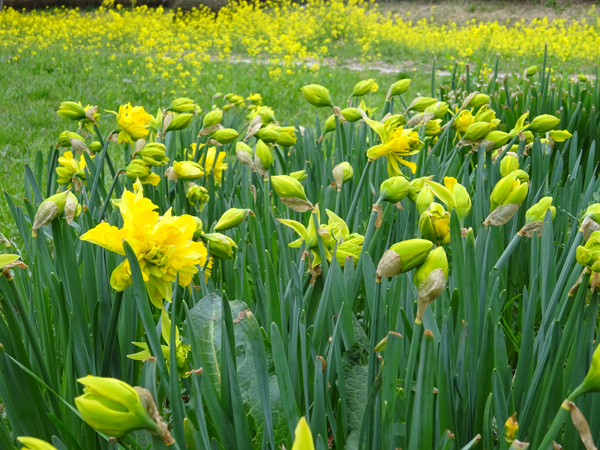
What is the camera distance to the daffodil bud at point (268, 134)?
1.13m

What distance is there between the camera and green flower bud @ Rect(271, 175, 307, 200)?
0.78 m

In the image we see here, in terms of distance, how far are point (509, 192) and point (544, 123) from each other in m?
0.73

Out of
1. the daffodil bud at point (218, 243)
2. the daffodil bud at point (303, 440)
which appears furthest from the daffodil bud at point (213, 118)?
the daffodil bud at point (303, 440)

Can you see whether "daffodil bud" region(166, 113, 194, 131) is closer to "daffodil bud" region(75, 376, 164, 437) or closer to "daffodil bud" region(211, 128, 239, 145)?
"daffodil bud" region(211, 128, 239, 145)

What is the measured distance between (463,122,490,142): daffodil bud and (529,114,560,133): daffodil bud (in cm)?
31

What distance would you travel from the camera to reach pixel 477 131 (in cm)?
110

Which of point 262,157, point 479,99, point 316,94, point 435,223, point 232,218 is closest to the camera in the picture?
point 435,223

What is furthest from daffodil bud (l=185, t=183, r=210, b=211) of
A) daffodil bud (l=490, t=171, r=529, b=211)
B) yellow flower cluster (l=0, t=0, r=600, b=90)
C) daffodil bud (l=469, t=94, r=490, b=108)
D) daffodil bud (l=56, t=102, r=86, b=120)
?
yellow flower cluster (l=0, t=0, r=600, b=90)

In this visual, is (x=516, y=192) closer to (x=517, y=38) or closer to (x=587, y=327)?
(x=587, y=327)

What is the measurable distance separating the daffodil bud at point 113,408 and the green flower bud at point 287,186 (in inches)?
18.0

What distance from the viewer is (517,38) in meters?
8.54

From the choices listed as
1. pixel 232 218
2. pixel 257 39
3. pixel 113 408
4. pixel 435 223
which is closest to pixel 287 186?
pixel 232 218

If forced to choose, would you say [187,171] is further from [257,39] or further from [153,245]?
[257,39]

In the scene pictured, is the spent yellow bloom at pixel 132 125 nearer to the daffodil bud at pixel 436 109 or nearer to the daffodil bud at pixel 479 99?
the daffodil bud at pixel 436 109
